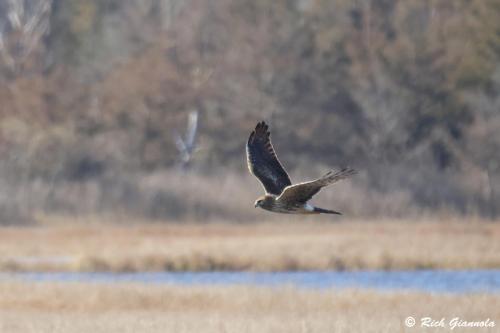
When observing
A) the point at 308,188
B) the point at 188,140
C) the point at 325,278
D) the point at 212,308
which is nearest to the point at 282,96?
the point at 188,140

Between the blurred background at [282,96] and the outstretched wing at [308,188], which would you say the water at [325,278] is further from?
the blurred background at [282,96]

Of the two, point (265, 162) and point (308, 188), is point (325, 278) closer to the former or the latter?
point (265, 162)

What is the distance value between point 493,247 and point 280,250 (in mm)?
3950

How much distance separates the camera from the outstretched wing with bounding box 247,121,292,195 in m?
12.8

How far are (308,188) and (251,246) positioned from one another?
13.7 meters

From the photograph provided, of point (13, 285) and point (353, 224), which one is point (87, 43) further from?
point (13, 285)

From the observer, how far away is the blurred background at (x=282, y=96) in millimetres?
40188

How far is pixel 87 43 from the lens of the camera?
52.4 meters

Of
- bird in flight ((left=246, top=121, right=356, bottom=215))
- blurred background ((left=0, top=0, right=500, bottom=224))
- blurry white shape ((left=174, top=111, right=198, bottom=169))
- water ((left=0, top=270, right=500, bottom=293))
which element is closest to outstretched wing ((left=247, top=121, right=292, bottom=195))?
bird in flight ((left=246, top=121, right=356, bottom=215))

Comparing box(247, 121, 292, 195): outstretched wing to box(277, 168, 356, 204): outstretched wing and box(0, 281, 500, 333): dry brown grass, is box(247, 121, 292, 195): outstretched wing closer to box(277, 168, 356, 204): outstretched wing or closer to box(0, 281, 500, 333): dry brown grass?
box(277, 168, 356, 204): outstretched wing

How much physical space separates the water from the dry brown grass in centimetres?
161

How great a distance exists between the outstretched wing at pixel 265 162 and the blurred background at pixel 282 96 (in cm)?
2433

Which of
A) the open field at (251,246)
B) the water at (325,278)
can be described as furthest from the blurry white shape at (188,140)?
the water at (325,278)

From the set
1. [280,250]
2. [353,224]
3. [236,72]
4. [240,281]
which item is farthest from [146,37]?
[240,281]
